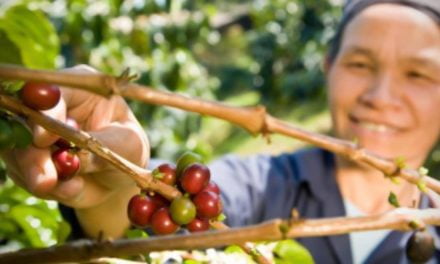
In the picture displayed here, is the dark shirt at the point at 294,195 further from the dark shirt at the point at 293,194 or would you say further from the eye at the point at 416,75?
the eye at the point at 416,75

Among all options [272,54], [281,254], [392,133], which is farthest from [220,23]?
[281,254]

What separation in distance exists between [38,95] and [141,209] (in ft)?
0.56

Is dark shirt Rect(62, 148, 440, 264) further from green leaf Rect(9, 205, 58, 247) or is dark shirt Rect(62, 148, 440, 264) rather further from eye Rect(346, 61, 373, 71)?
green leaf Rect(9, 205, 58, 247)


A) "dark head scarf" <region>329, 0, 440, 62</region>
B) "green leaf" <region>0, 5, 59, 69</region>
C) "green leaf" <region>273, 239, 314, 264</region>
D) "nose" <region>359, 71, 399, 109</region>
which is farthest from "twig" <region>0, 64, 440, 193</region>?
"dark head scarf" <region>329, 0, 440, 62</region>

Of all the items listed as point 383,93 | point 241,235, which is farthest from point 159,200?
point 383,93

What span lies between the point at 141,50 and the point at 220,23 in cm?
687

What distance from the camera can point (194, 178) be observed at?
0.70 meters

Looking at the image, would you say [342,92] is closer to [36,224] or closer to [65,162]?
[36,224]

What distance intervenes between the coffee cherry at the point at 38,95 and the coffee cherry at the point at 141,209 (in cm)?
15

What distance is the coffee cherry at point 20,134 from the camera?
65 cm

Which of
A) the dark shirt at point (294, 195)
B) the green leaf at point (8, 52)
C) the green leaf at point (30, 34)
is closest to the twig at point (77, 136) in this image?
the green leaf at point (8, 52)

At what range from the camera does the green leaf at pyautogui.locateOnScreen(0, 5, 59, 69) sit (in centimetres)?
138

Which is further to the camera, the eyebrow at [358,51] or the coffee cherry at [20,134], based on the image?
the eyebrow at [358,51]

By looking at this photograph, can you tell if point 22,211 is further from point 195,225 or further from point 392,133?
point 392,133
